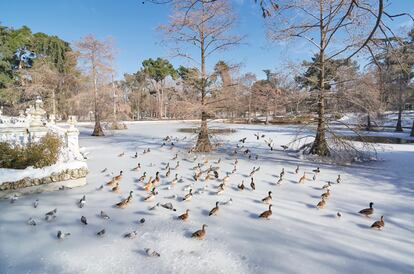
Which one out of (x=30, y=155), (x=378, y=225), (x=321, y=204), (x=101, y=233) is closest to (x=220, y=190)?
(x=321, y=204)

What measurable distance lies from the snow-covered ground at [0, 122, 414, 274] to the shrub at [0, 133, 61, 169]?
124cm

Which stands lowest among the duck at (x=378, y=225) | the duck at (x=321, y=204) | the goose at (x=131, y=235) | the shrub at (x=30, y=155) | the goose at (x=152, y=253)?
the goose at (x=152, y=253)

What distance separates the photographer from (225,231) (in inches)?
236

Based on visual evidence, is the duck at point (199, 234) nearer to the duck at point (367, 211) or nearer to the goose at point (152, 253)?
the goose at point (152, 253)

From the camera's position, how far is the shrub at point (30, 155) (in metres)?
8.69

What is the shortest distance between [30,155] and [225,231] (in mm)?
6775

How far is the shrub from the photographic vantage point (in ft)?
28.5

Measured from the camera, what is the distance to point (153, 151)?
15.8 metres

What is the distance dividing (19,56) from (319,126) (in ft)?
152

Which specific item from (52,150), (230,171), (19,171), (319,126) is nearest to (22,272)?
(19,171)

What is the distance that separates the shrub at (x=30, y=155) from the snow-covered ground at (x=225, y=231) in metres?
1.24

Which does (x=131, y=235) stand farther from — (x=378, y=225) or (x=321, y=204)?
(x=378, y=225)

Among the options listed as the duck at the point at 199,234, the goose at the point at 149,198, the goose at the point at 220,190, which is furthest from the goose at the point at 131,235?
the goose at the point at 220,190

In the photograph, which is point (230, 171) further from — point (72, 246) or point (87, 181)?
point (72, 246)
